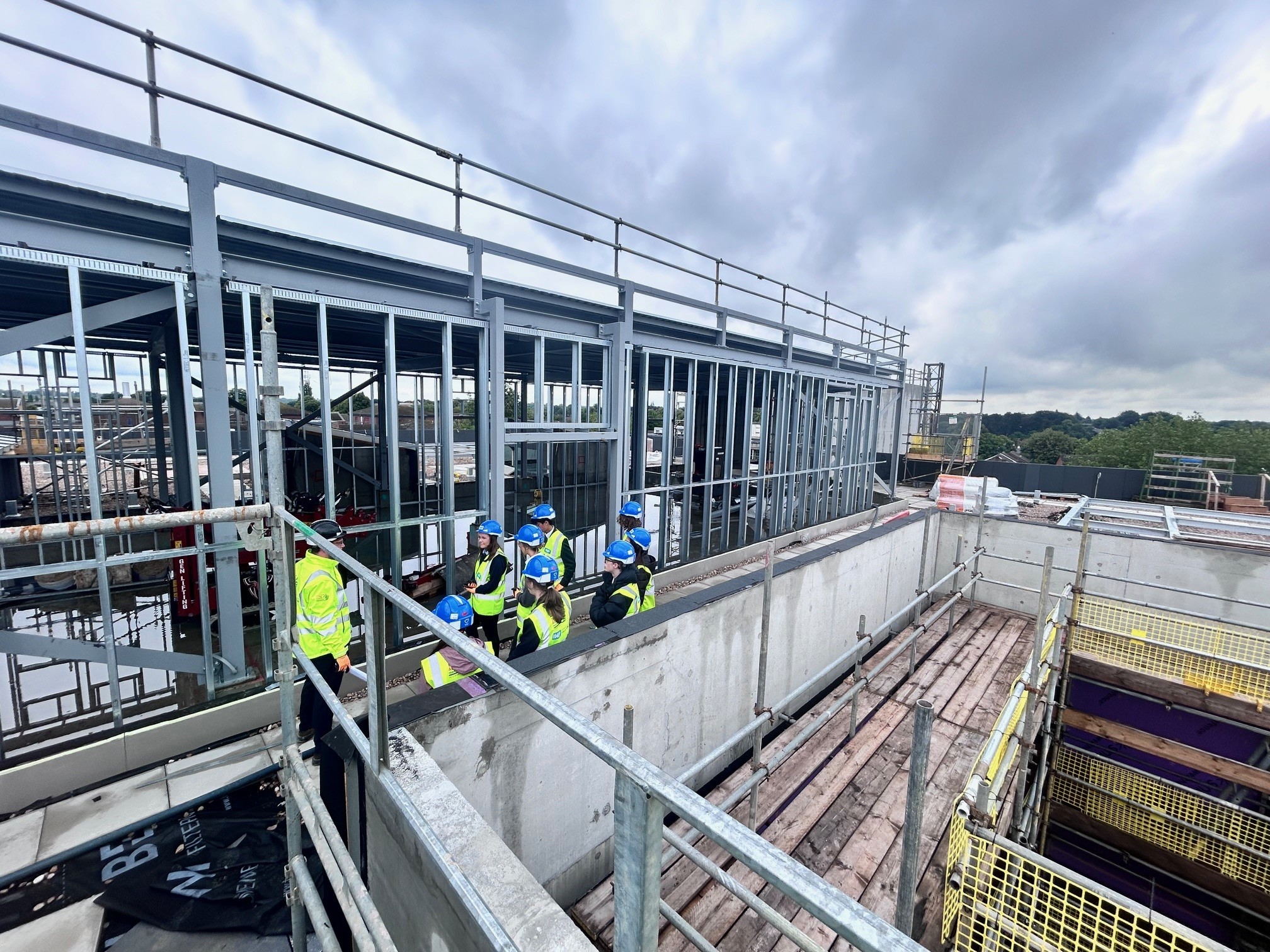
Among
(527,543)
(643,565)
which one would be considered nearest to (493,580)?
Result: (527,543)

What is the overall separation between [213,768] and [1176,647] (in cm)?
1098

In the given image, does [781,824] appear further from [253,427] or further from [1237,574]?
[1237,574]

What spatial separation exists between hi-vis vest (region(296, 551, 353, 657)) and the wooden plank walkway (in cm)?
306

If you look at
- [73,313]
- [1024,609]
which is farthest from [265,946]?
[1024,609]

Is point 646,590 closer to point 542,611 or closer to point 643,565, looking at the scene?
point 643,565

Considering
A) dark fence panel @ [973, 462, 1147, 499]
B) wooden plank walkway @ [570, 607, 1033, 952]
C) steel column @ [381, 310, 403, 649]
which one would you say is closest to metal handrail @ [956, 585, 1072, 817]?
wooden plank walkway @ [570, 607, 1033, 952]

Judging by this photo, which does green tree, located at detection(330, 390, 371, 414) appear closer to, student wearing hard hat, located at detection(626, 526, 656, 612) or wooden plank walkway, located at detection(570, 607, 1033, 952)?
student wearing hard hat, located at detection(626, 526, 656, 612)

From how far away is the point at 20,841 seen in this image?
12.8 ft

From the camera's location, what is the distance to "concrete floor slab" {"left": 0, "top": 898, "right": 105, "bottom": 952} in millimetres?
3238

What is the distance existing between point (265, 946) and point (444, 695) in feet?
5.72

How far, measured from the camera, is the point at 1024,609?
1073 centimetres

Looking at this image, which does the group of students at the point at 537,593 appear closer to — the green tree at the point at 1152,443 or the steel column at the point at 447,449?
the steel column at the point at 447,449

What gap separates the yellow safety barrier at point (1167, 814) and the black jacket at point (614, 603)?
685cm

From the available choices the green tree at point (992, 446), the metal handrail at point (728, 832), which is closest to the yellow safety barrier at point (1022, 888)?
the metal handrail at point (728, 832)
